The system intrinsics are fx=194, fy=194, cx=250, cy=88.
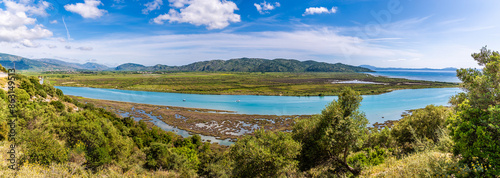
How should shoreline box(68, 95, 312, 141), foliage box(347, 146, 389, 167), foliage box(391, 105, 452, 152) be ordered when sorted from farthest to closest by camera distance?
shoreline box(68, 95, 312, 141), foliage box(391, 105, 452, 152), foliage box(347, 146, 389, 167)

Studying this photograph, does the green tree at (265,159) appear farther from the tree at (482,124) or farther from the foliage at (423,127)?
the foliage at (423,127)

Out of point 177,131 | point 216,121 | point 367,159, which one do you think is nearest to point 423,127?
point 367,159

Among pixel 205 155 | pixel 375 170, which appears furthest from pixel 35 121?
pixel 375 170

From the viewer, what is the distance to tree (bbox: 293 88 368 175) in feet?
43.0

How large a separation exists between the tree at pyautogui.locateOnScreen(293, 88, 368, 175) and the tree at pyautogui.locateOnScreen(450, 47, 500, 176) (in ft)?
17.5

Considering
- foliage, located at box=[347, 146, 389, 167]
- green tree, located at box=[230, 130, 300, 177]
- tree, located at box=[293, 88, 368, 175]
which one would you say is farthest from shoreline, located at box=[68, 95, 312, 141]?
green tree, located at box=[230, 130, 300, 177]

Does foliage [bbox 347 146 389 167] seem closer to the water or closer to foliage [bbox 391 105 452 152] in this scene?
foliage [bbox 391 105 452 152]

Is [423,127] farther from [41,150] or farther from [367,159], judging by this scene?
[41,150]

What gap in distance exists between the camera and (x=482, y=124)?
7141mm

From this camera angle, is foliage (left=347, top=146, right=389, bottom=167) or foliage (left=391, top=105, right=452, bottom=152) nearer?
foliage (left=347, top=146, right=389, bottom=167)

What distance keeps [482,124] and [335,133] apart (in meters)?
6.75

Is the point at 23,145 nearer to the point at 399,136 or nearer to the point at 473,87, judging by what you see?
the point at 473,87

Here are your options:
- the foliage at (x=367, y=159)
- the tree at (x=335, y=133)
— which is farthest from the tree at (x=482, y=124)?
the foliage at (x=367, y=159)

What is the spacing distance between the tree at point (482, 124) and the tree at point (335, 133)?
5331mm
